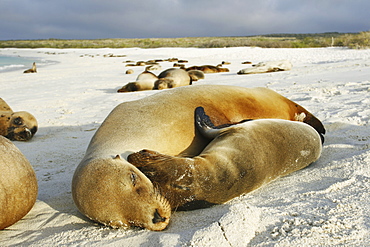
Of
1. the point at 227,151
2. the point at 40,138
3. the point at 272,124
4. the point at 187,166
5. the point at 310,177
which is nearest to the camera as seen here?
the point at 187,166

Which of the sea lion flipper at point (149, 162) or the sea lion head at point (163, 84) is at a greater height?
the sea lion flipper at point (149, 162)

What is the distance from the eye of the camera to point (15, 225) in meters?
2.70

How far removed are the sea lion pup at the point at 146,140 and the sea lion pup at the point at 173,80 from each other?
19.2 ft

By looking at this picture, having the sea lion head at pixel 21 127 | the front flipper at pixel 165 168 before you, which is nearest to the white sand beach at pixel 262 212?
the front flipper at pixel 165 168

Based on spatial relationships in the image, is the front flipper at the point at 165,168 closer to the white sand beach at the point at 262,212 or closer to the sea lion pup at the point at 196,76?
the white sand beach at the point at 262,212

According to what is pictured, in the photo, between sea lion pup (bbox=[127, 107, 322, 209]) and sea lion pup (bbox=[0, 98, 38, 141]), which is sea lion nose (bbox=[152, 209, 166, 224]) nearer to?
sea lion pup (bbox=[127, 107, 322, 209])

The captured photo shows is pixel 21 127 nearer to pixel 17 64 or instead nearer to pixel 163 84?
pixel 163 84

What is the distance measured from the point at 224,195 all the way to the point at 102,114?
4.60 metres

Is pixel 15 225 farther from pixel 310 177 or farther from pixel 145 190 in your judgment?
pixel 310 177

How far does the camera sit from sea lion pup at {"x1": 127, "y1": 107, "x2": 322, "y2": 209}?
8.77 ft

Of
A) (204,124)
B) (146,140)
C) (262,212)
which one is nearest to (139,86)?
(204,124)

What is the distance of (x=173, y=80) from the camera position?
34.8 ft

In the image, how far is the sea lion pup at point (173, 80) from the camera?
10258 millimetres

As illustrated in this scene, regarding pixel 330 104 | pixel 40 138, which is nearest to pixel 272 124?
pixel 330 104
